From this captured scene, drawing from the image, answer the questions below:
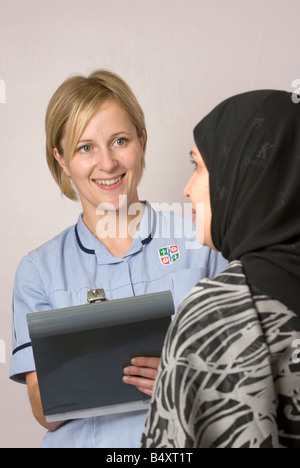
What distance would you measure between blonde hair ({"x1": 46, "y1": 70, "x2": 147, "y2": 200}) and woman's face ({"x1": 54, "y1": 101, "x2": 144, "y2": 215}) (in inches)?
0.8

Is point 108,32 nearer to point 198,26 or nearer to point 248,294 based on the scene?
point 198,26

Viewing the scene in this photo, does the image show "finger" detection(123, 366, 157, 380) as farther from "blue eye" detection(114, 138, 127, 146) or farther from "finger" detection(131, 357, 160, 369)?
"blue eye" detection(114, 138, 127, 146)

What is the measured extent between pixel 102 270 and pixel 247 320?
0.93 m

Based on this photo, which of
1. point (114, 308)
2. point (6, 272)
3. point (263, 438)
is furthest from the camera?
point (6, 272)

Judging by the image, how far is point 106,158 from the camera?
2.06 m

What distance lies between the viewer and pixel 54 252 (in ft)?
6.97

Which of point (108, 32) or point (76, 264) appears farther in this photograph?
point (108, 32)

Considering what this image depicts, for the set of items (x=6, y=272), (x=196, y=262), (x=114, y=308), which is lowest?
(x=6, y=272)

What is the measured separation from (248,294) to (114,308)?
0.41 m

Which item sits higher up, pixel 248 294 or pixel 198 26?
pixel 198 26

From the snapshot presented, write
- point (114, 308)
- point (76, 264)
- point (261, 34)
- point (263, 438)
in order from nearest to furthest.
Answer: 1. point (263, 438)
2. point (114, 308)
3. point (76, 264)
4. point (261, 34)

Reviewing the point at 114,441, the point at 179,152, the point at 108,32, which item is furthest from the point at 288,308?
the point at 108,32
